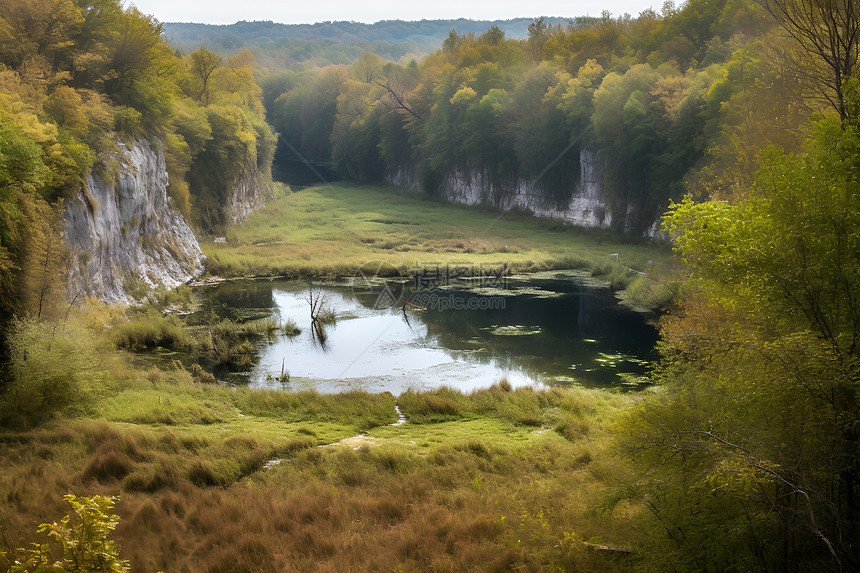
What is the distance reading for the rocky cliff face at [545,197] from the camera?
2253 inches

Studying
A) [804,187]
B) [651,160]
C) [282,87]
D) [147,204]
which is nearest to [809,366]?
[804,187]

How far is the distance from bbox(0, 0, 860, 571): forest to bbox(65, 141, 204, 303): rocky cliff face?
134cm

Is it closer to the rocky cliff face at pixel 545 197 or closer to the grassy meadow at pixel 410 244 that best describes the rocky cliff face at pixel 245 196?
the grassy meadow at pixel 410 244

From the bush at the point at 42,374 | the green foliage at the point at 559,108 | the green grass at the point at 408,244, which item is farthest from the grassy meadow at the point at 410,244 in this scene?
the bush at the point at 42,374

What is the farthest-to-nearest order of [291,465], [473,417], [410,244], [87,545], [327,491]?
[410,244] < [473,417] < [291,465] < [327,491] < [87,545]

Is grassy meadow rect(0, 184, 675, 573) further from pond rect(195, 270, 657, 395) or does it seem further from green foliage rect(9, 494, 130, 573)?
pond rect(195, 270, 657, 395)

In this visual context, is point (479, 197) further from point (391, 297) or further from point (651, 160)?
point (391, 297)

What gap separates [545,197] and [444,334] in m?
40.2

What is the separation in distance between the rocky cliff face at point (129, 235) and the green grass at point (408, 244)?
3.35m

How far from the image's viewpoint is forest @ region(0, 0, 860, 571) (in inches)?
251

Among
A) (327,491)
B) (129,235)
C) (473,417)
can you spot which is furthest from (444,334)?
(327,491)

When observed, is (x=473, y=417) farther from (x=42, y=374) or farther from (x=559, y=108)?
(x=559, y=108)

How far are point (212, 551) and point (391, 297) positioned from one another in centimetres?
2715

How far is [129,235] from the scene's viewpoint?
1212 inches
